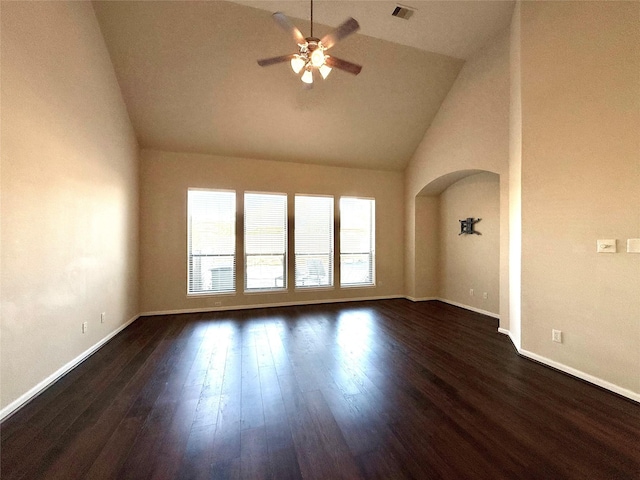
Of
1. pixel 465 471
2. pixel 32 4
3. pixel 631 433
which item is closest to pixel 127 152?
pixel 32 4

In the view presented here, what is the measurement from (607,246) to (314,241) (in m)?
4.32

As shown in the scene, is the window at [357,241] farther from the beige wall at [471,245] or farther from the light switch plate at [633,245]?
the light switch plate at [633,245]

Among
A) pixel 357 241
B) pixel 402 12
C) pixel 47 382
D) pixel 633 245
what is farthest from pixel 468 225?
pixel 47 382

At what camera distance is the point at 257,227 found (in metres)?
5.28

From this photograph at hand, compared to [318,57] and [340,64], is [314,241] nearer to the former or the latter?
[340,64]

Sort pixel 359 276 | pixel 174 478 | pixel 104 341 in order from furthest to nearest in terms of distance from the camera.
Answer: pixel 359 276 < pixel 104 341 < pixel 174 478

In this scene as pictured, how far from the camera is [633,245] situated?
219 centimetres

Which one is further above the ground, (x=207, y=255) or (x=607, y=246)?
(x=607, y=246)

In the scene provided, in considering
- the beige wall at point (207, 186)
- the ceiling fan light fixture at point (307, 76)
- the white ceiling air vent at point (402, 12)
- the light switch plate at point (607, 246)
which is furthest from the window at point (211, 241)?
the light switch plate at point (607, 246)

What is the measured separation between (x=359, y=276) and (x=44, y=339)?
16.5ft

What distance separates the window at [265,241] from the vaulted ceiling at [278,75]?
0.95 meters

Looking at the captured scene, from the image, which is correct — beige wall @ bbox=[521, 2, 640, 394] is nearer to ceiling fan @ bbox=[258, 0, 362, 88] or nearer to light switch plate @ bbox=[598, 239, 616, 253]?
light switch plate @ bbox=[598, 239, 616, 253]

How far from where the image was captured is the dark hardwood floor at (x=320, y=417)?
151 cm

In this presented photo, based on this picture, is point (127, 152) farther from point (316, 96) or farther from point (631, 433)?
point (631, 433)
